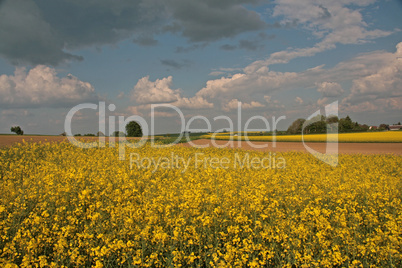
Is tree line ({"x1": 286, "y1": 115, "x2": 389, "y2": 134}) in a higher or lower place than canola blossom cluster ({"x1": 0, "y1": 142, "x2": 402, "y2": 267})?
higher

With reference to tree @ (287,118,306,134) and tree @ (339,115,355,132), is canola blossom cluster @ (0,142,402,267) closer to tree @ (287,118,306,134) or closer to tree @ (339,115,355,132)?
tree @ (287,118,306,134)

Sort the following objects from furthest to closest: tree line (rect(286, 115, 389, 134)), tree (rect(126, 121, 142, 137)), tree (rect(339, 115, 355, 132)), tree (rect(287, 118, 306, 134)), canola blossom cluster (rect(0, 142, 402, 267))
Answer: tree (rect(287, 118, 306, 134))
tree (rect(339, 115, 355, 132))
tree line (rect(286, 115, 389, 134))
tree (rect(126, 121, 142, 137))
canola blossom cluster (rect(0, 142, 402, 267))

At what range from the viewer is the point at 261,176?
8977 mm

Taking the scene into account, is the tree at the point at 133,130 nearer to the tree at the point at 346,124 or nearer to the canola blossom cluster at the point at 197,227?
the tree at the point at 346,124

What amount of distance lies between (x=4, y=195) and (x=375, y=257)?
8.15 meters

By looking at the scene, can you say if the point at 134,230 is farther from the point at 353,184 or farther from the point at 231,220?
the point at 353,184

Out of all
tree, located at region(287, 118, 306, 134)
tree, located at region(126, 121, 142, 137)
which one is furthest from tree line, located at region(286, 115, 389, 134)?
tree, located at region(126, 121, 142, 137)

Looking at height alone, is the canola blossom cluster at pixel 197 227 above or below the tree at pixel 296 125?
below

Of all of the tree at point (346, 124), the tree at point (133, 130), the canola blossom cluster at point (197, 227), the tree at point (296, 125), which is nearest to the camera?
the canola blossom cluster at point (197, 227)

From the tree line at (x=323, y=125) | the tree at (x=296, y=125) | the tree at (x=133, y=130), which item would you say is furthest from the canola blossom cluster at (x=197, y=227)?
the tree at (x=296, y=125)

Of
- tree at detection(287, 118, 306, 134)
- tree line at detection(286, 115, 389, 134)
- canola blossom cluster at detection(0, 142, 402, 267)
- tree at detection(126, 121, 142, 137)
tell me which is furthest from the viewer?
tree at detection(287, 118, 306, 134)

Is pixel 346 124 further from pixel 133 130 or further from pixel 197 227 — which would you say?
pixel 197 227

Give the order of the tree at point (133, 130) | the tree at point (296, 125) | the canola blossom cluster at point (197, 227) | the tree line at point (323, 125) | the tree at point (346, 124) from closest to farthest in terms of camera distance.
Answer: the canola blossom cluster at point (197, 227) → the tree at point (133, 130) → the tree line at point (323, 125) → the tree at point (346, 124) → the tree at point (296, 125)

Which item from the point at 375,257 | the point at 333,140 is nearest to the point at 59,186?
the point at 375,257
